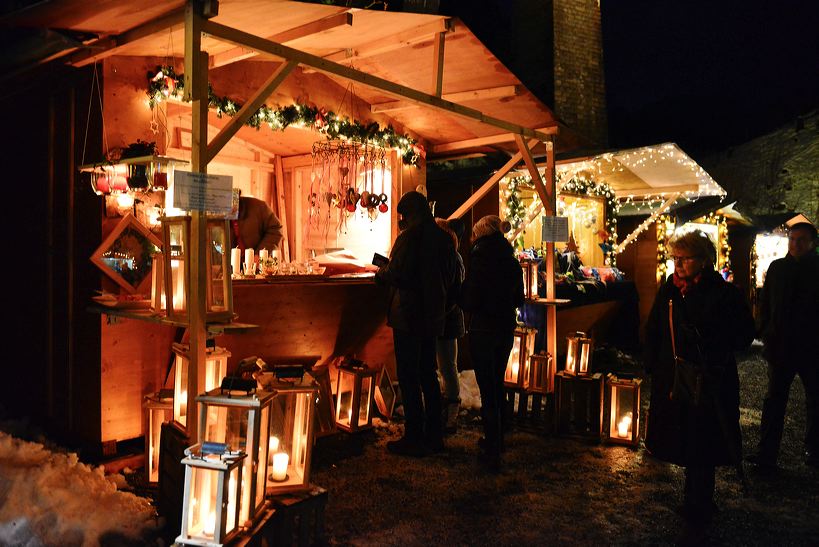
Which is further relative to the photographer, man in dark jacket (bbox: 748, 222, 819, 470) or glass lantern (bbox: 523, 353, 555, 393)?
glass lantern (bbox: 523, 353, 555, 393)

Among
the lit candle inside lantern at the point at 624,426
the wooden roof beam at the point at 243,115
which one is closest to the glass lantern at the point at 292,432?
the wooden roof beam at the point at 243,115

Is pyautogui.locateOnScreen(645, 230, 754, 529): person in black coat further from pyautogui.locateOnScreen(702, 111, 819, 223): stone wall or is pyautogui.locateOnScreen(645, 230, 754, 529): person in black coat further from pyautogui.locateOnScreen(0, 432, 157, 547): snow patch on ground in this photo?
pyautogui.locateOnScreen(702, 111, 819, 223): stone wall

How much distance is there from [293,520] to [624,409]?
355 centimetres

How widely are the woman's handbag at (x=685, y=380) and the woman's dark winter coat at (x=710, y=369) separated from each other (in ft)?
0.11

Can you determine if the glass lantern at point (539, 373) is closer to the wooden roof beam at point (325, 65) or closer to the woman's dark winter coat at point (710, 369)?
the wooden roof beam at point (325, 65)

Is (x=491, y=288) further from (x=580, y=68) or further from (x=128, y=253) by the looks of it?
(x=580, y=68)

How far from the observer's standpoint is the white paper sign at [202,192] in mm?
3359

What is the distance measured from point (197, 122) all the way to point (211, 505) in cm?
218

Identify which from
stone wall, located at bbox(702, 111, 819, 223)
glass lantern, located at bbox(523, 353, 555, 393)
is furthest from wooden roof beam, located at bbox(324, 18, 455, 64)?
stone wall, located at bbox(702, 111, 819, 223)

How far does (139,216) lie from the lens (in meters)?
5.04

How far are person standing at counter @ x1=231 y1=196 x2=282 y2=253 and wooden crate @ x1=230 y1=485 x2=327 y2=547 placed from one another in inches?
135

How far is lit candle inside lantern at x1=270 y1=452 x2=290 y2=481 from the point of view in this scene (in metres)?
3.73

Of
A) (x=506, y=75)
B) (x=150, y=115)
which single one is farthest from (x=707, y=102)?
(x=150, y=115)

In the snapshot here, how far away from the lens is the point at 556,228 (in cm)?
691
